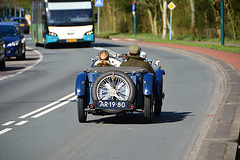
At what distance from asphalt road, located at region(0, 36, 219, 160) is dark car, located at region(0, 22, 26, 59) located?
435 inches

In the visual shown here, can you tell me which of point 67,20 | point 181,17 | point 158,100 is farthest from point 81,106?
point 181,17

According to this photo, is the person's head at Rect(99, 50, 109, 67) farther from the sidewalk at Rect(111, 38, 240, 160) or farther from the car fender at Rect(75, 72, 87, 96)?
the sidewalk at Rect(111, 38, 240, 160)

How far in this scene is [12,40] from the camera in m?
27.2

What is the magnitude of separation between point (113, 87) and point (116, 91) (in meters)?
0.08

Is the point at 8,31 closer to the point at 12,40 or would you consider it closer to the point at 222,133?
the point at 12,40

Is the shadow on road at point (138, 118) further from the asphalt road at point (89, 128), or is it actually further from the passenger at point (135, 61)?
the passenger at point (135, 61)

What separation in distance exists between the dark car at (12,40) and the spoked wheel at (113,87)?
735 inches

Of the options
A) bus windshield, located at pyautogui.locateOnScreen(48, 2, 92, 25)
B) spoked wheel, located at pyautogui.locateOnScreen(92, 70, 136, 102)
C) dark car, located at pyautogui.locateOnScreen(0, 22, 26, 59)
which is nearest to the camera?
spoked wheel, located at pyautogui.locateOnScreen(92, 70, 136, 102)

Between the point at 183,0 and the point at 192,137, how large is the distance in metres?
46.4

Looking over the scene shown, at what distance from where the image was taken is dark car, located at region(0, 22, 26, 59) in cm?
2709

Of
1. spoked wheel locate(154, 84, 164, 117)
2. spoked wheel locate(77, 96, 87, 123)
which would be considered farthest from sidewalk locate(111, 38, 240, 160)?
spoked wheel locate(77, 96, 87, 123)

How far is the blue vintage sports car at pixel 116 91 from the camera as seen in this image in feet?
29.4

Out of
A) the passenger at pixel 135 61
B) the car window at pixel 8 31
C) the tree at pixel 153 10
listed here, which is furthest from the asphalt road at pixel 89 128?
the tree at pixel 153 10

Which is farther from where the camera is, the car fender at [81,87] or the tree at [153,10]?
the tree at [153,10]
